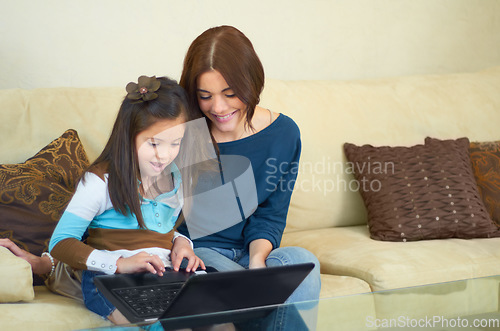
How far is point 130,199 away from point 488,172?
131 centimetres

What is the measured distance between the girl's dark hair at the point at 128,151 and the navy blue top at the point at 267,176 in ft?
1.11

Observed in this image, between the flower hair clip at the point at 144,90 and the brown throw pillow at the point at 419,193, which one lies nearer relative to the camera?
the flower hair clip at the point at 144,90

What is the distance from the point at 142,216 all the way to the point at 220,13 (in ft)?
3.68

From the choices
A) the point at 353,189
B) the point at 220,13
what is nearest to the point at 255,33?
the point at 220,13

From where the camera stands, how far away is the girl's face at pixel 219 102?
147 cm

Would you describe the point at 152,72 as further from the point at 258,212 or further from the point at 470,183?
the point at 470,183

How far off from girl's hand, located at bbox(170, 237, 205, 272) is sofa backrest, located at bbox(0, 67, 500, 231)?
48 centimetres

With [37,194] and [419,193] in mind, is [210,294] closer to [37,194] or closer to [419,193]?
[37,194]

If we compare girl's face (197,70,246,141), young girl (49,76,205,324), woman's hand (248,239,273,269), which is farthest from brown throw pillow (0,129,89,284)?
woman's hand (248,239,273,269)

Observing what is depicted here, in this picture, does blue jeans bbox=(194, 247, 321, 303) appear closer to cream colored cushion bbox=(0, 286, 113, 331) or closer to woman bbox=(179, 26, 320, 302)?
woman bbox=(179, 26, 320, 302)

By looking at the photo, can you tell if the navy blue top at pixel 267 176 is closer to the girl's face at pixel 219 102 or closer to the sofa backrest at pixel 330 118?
the girl's face at pixel 219 102

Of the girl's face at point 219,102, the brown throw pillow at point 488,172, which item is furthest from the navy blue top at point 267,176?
the brown throw pillow at point 488,172

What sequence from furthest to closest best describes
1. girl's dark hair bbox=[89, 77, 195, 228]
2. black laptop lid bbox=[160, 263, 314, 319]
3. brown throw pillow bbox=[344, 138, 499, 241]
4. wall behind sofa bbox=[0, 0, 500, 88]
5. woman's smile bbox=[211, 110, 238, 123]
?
1. wall behind sofa bbox=[0, 0, 500, 88]
2. brown throw pillow bbox=[344, 138, 499, 241]
3. woman's smile bbox=[211, 110, 238, 123]
4. girl's dark hair bbox=[89, 77, 195, 228]
5. black laptop lid bbox=[160, 263, 314, 319]

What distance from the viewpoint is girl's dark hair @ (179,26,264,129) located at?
1.46m
